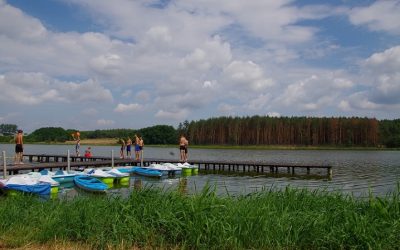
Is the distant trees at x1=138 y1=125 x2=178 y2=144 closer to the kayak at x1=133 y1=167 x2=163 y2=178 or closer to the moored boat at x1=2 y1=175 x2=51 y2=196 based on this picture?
the kayak at x1=133 y1=167 x2=163 y2=178

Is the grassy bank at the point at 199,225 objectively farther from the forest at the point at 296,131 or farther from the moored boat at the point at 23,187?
the forest at the point at 296,131

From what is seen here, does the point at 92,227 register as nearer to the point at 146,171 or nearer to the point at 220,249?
the point at 220,249

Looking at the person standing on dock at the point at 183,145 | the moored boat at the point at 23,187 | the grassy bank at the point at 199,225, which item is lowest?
the moored boat at the point at 23,187

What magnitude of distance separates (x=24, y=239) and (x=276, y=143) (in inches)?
3646

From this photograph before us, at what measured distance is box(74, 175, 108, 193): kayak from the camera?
64.6 feet

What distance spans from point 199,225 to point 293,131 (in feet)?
300

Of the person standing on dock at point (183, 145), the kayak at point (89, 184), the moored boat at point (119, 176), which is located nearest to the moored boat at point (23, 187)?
the kayak at point (89, 184)

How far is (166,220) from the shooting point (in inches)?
280

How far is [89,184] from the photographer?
2025 centimetres

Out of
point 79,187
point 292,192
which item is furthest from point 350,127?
point 292,192

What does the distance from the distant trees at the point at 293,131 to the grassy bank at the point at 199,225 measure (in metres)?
88.4

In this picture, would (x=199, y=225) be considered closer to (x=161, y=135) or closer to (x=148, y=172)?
(x=148, y=172)

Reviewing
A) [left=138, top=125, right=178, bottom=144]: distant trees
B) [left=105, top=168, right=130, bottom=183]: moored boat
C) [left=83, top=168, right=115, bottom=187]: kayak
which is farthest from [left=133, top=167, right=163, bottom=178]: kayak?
[left=138, top=125, right=178, bottom=144]: distant trees

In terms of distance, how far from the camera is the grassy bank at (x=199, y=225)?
6688mm
